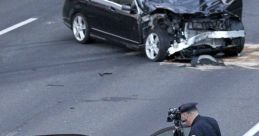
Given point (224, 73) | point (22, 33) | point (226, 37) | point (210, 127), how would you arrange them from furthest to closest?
point (22, 33)
point (226, 37)
point (224, 73)
point (210, 127)

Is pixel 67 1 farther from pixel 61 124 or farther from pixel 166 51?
pixel 61 124

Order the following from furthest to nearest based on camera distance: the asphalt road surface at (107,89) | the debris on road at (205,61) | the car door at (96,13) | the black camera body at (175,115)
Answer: the car door at (96,13)
the debris on road at (205,61)
the asphalt road surface at (107,89)
the black camera body at (175,115)

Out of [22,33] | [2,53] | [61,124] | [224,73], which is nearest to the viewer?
[61,124]

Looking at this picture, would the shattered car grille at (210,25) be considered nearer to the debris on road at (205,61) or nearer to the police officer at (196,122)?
the debris on road at (205,61)

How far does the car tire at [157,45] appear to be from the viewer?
58.0 ft

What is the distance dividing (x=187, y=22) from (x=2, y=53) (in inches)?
192

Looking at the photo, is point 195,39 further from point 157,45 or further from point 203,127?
point 203,127

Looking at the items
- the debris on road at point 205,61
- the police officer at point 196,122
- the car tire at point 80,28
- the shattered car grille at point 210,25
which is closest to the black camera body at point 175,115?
the police officer at point 196,122

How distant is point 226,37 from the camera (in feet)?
57.9

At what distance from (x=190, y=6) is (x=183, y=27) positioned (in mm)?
481

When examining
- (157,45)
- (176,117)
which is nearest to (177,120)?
(176,117)

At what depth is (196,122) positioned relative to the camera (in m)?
8.84

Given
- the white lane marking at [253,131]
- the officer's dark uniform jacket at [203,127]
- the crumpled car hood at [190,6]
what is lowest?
the white lane marking at [253,131]

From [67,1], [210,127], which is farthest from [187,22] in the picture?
[210,127]
